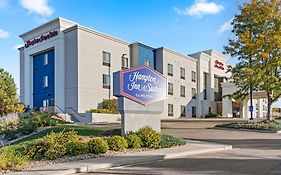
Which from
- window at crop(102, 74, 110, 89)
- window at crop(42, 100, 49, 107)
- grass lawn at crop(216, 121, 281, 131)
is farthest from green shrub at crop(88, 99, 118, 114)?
grass lawn at crop(216, 121, 281, 131)

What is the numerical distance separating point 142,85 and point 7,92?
21581 mm

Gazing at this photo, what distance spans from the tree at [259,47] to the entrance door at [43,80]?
24337 millimetres

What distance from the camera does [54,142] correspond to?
45.1 ft

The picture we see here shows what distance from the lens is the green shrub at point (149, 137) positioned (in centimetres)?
1625

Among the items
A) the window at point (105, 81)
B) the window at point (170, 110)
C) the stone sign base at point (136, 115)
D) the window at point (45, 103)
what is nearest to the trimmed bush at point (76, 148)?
the stone sign base at point (136, 115)

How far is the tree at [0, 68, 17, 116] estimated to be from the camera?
34.1 m

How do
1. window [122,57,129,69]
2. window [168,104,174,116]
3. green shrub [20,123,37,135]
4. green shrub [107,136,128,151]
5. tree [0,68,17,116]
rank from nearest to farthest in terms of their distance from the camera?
green shrub [107,136,128,151] → green shrub [20,123,37,135] → tree [0,68,17,116] → window [122,57,129,69] → window [168,104,174,116]

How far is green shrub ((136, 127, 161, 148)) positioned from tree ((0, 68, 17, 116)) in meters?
20.9

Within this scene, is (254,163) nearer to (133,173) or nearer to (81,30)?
(133,173)

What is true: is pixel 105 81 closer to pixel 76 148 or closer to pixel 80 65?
pixel 80 65

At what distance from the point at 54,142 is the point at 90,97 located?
1170 inches

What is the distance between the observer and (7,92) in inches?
1390

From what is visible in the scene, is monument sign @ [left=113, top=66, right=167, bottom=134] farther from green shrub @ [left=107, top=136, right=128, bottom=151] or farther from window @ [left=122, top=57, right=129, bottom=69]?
window @ [left=122, top=57, right=129, bottom=69]

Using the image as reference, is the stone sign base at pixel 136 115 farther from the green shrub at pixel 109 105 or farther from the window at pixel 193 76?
the window at pixel 193 76
